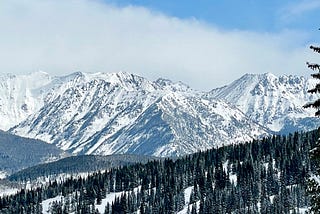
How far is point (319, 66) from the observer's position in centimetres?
3466

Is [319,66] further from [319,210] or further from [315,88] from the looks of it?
[319,210]

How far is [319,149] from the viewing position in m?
35.1

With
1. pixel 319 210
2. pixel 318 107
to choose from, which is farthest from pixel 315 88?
pixel 319 210

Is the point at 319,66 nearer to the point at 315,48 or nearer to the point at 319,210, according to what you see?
the point at 315,48

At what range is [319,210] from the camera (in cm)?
3559

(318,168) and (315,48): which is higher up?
(315,48)

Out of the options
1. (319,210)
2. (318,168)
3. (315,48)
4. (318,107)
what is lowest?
(319,210)

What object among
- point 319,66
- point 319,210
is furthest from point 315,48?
point 319,210

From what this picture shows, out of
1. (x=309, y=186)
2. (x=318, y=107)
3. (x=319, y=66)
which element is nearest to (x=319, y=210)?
(x=309, y=186)

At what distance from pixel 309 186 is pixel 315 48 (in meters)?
7.52

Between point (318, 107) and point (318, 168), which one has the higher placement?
point (318, 107)

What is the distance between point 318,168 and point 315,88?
14.6 feet

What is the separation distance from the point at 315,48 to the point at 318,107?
3220 mm

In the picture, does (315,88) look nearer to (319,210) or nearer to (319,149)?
(319,149)
